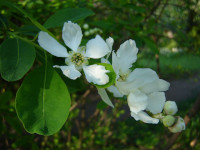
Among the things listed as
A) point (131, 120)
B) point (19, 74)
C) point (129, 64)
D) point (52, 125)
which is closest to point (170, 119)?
point (129, 64)

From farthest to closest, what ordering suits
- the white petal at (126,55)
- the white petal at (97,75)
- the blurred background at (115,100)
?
the blurred background at (115,100) → the white petal at (126,55) → the white petal at (97,75)

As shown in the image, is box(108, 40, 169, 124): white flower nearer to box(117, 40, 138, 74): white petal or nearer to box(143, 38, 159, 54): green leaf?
box(117, 40, 138, 74): white petal

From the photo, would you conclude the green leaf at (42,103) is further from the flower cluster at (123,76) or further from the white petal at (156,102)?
the white petal at (156,102)

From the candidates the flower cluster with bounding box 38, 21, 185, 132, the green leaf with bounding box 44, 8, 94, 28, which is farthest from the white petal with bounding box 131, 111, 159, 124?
the green leaf with bounding box 44, 8, 94, 28

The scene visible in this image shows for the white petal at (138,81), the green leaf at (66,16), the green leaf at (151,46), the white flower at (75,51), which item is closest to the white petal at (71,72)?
the white flower at (75,51)

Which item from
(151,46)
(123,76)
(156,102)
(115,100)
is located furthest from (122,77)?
(115,100)

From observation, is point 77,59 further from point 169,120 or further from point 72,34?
point 169,120
